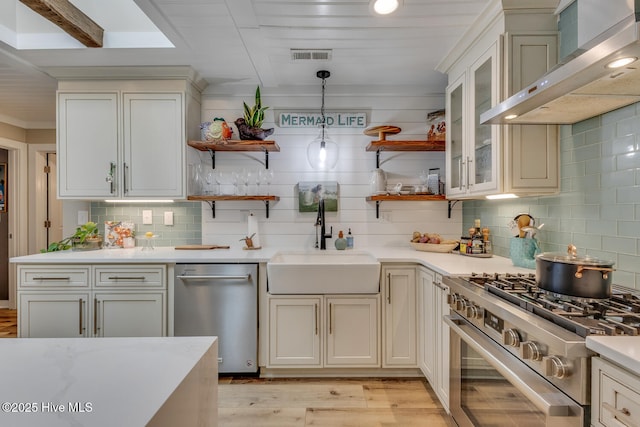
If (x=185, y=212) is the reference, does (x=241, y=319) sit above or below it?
below

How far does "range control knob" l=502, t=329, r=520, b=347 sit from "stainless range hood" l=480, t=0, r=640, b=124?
0.89 meters

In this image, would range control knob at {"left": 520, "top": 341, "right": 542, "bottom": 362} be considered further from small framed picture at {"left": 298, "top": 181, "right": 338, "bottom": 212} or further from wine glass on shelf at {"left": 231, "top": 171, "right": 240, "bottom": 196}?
wine glass on shelf at {"left": 231, "top": 171, "right": 240, "bottom": 196}

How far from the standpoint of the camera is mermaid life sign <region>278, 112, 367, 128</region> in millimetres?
3002

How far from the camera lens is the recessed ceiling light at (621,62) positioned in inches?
39.3

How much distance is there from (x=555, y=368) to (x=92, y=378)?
4.01ft

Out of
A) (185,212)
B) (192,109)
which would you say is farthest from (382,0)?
(185,212)

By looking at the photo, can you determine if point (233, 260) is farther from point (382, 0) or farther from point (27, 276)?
point (382, 0)

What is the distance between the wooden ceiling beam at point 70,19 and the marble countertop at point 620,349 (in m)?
2.77

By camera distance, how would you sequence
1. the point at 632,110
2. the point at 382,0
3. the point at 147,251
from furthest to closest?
the point at 147,251
the point at 382,0
the point at 632,110

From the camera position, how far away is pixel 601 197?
63.9 inches

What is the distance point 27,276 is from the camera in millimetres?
2377

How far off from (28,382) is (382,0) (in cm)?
202

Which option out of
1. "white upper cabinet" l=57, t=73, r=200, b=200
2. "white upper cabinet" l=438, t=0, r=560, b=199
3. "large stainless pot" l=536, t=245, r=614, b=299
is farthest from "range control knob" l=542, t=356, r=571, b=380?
"white upper cabinet" l=57, t=73, r=200, b=200

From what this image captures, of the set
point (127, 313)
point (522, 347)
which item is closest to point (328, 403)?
point (522, 347)
